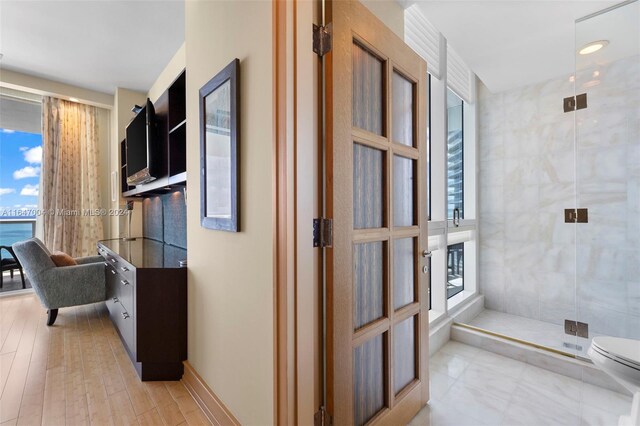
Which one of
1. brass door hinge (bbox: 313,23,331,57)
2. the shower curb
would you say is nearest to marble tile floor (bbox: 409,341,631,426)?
the shower curb

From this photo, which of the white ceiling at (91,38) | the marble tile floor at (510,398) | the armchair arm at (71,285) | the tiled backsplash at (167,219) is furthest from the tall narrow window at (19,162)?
the marble tile floor at (510,398)

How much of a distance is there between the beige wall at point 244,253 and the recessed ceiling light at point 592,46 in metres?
2.12

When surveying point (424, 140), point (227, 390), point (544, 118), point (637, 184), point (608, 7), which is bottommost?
point (227, 390)

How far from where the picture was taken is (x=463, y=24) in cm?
226

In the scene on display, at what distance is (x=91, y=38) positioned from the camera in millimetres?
3162

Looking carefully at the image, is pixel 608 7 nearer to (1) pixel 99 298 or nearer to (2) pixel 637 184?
(2) pixel 637 184

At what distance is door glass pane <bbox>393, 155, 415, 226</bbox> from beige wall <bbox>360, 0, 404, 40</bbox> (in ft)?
2.89

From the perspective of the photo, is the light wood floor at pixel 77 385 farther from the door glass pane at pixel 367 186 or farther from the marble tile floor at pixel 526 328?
the marble tile floor at pixel 526 328

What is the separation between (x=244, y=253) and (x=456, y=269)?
286cm

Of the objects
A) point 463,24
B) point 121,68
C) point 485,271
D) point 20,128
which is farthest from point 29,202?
point 485,271

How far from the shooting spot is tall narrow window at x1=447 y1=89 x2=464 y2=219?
10.9 feet

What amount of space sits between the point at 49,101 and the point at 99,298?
3.22m

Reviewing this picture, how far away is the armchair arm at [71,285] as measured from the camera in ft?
9.74

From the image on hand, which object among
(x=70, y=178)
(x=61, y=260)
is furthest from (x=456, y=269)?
(x=70, y=178)
